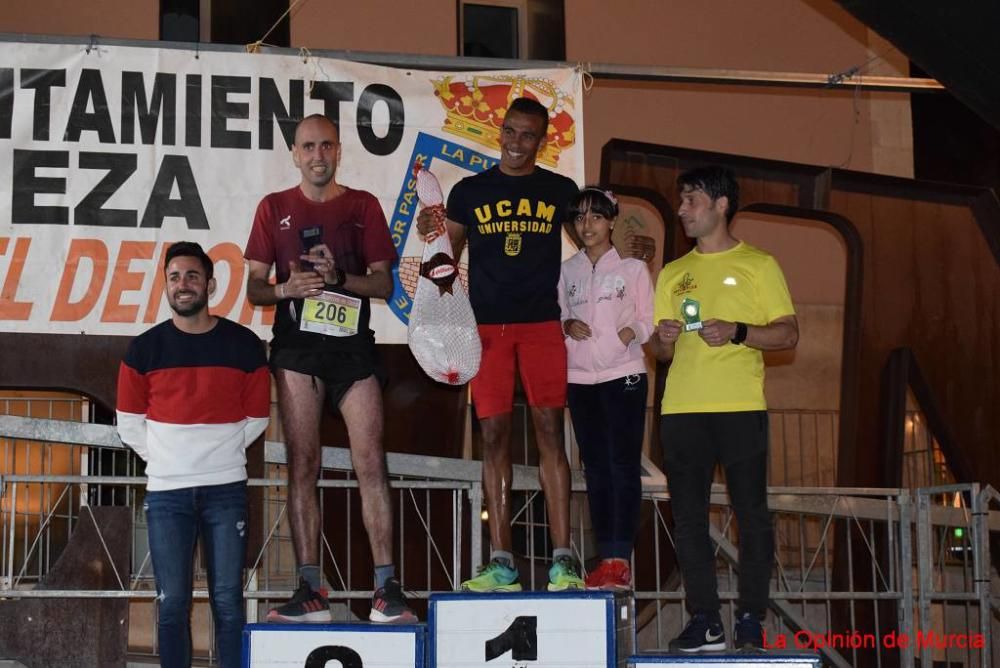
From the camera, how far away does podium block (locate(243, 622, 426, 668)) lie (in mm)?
4547

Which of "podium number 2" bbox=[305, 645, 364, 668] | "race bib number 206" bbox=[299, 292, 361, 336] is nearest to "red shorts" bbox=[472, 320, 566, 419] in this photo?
"race bib number 206" bbox=[299, 292, 361, 336]

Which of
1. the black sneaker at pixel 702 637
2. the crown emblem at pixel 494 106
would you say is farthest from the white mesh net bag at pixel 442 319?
the crown emblem at pixel 494 106

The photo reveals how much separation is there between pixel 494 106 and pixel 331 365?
2.36 meters

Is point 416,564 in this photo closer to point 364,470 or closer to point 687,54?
point 364,470

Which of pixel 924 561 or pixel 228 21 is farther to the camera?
pixel 228 21

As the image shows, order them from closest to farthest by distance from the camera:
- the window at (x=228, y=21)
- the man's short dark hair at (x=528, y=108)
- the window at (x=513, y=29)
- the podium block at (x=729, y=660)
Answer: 1. the podium block at (x=729, y=660)
2. the man's short dark hair at (x=528, y=108)
3. the window at (x=228, y=21)
4. the window at (x=513, y=29)

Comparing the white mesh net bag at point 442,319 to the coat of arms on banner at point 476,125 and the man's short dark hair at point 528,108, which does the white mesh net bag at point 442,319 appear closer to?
the man's short dark hair at point 528,108

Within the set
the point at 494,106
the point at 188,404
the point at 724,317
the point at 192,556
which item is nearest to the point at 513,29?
the point at 494,106

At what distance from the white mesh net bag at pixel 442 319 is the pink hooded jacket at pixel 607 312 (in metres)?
0.43

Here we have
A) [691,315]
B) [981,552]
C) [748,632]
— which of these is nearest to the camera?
[748,632]

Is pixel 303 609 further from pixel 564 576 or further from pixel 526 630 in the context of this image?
pixel 564 576

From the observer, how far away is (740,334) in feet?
15.2

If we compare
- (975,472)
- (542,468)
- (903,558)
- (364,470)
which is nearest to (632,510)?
(542,468)

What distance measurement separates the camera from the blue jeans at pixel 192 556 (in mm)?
4762
